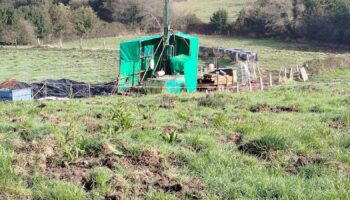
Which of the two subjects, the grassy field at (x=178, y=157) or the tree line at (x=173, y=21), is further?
the tree line at (x=173, y=21)

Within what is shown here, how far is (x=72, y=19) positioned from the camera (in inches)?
2793

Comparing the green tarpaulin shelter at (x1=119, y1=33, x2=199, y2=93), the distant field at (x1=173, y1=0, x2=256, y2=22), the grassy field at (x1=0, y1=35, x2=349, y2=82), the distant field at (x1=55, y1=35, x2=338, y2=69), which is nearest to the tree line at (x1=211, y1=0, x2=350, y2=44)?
the distant field at (x1=55, y1=35, x2=338, y2=69)

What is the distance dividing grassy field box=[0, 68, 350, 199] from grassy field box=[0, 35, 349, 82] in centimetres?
2320

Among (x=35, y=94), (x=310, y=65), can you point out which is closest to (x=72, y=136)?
(x=35, y=94)

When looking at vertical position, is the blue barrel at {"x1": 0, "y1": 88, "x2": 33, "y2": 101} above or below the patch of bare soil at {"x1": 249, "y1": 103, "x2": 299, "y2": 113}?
below

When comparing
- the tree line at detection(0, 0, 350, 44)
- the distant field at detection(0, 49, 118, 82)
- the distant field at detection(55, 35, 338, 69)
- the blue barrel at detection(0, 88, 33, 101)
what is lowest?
the distant field at detection(0, 49, 118, 82)

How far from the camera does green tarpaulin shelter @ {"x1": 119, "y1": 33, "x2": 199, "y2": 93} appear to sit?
80.7ft

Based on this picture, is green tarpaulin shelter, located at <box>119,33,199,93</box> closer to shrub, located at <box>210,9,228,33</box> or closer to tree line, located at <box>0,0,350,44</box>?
tree line, located at <box>0,0,350,44</box>

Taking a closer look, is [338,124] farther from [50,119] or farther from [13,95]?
[13,95]

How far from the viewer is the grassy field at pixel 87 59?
35.2m

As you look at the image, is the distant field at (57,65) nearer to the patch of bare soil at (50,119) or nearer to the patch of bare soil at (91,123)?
the patch of bare soil at (50,119)

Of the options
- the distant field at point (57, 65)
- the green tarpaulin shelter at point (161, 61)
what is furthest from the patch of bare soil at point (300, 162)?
the distant field at point (57, 65)

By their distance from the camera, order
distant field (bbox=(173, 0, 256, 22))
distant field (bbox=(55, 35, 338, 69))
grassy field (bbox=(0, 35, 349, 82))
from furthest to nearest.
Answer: distant field (bbox=(173, 0, 256, 22))
distant field (bbox=(55, 35, 338, 69))
grassy field (bbox=(0, 35, 349, 82))

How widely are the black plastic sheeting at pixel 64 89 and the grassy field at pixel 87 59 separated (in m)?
6.75
